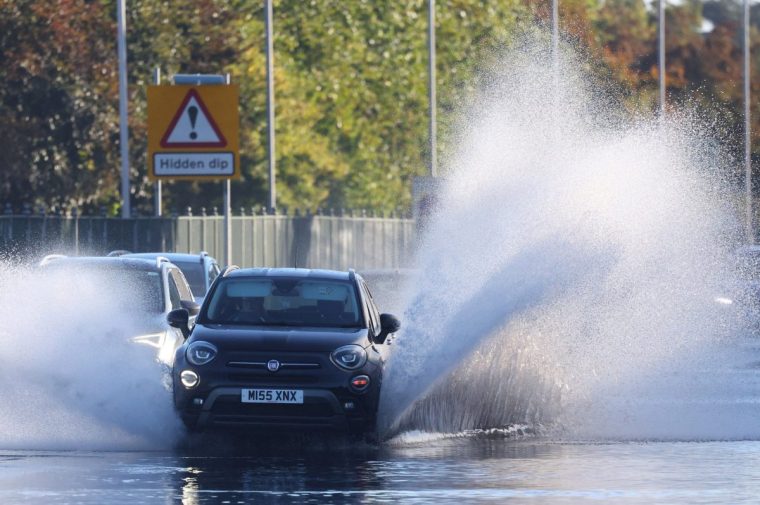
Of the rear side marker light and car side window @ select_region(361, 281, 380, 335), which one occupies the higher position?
car side window @ select_region(361, 281, 380, 335)

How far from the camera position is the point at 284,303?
18.4 m

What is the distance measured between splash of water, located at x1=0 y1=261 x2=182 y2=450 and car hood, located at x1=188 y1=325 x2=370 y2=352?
922mm

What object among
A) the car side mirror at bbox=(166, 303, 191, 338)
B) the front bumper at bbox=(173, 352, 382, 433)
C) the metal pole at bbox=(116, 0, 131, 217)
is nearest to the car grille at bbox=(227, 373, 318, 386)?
the front bumper at bbox=(173, 352, 382, 433)

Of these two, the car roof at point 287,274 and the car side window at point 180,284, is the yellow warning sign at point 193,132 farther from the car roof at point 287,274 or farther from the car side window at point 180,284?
the car roof at point 287,274

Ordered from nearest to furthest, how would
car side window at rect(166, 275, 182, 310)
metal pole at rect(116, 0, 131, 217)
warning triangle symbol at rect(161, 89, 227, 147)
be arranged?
car side window at rect(166, 275, 182, 310) → warning triangle symbol at rect(161, 89, 227, 147) → metal pole at rect(116, 0, 131, 217)

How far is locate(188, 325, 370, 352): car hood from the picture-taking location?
16891 mm

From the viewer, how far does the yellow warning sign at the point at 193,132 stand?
28219 mm

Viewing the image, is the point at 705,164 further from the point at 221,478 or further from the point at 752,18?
the point at 752,18

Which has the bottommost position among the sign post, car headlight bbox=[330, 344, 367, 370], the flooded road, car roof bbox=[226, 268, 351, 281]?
the flooded road

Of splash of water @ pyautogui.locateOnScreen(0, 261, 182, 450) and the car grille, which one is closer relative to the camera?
the car grille

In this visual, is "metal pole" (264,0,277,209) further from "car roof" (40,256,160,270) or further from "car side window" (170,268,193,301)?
"car roof" (40,256,160,270)

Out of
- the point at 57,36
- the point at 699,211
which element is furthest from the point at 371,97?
the point at 699,211

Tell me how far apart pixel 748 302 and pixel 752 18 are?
11967 centimetres

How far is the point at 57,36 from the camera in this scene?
54.0 m
